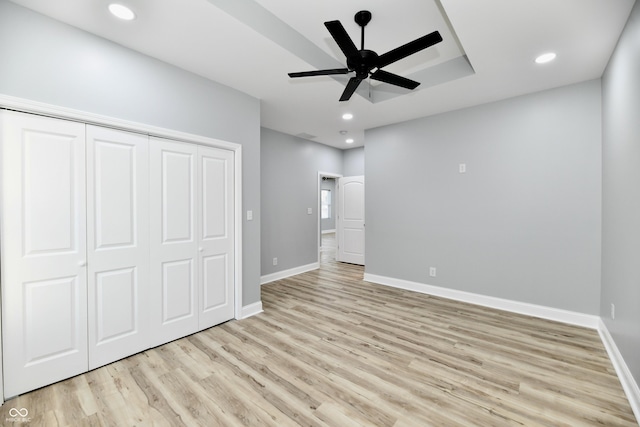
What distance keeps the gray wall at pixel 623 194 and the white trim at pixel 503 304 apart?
11.6 inches

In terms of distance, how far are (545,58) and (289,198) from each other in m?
4.09

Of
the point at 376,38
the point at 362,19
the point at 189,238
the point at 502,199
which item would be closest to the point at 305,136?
the point at 376,38

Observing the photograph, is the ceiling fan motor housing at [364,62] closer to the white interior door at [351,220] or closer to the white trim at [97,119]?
the white trim at [97,119]

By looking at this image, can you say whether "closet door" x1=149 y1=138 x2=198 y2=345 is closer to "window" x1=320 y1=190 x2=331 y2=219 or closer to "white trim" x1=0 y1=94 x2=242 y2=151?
"white trim" x1=0 y1=94 x2=242 y2=151

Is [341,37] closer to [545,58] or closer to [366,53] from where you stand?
[366,53]

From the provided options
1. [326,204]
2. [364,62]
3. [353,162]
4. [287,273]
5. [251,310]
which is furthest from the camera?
[326,204]

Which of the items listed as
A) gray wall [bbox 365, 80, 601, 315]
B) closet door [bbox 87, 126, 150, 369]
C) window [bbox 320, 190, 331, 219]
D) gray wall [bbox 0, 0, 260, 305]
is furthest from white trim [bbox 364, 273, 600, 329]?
window [bbox 320, 190, 331, 219]

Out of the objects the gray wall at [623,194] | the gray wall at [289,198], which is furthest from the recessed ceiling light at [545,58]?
the gray wall at [289,198]

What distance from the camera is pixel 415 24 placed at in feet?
7.89

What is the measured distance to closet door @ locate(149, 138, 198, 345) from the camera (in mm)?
2598

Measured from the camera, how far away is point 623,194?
219cm

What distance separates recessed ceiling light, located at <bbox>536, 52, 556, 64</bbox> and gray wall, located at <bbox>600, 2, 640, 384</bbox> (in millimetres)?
434

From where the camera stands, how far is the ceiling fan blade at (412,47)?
183 centimetres

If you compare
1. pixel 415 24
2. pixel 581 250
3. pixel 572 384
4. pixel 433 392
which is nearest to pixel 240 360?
pixel 433 392
